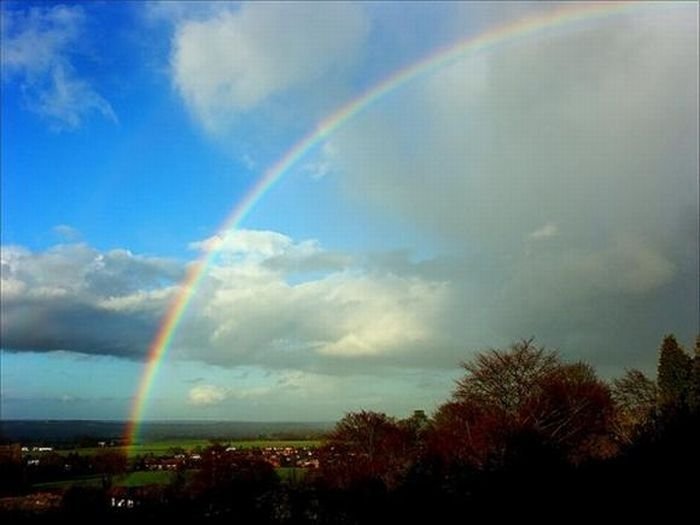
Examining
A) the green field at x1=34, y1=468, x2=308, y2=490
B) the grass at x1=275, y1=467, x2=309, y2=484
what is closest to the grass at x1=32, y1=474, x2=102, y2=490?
the green field at x1=34, y1=468, x2=308, y2=490

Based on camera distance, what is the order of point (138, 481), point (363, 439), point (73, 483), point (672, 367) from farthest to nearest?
1. point (672, 367)
2. point (363, 439)
3. point (138, 481)
4. point (73, 483)

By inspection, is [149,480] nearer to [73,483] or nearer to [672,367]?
[73,483]

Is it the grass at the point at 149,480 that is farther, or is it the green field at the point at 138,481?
the grass at the point at 149,480

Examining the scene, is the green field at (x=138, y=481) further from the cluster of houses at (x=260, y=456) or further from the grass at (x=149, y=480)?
the cluster of houses at (x=260, y=456)

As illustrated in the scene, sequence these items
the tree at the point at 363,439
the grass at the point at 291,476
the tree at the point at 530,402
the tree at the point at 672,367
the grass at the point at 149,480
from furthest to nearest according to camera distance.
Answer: the tree at the point at 672,367 → the tree at the point at 363,439 → the tree at the point at 530,402 → the grass at the point at 149,480 → the grass at the point at 291,476

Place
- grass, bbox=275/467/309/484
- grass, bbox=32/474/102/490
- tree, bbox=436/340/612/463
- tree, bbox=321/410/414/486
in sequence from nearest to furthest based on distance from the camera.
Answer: grass, bbox=32/474/102/490 < grass, bbox=275/467/309/484 < tree, bbox=436/340/612/463 < tree, bbox=321/410/414/486

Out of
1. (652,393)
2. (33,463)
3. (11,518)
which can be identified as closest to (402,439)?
(652,393)

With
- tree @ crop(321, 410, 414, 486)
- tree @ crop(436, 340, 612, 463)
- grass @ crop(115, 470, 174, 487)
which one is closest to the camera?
grass @ crop(115, 470, 174, 487)

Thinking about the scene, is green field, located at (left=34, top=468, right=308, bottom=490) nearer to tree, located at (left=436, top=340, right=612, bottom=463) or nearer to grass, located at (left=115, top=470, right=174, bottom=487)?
grass, located at (left=115, top=470, right=174, bottom=487)


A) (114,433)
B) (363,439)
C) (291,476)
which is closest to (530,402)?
(363,439)

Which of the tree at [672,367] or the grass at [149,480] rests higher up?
the tree at [672,367]

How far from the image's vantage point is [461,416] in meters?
40.9

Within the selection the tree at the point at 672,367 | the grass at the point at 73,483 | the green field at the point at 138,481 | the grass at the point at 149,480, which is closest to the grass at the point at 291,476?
the green field at the point at 138,481

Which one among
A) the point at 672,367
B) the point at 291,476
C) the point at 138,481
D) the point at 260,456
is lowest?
the point at 138,481
